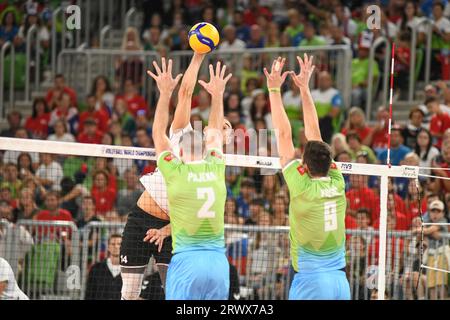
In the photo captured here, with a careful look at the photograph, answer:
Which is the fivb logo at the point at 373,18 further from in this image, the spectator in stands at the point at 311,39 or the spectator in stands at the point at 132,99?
the spectator in stands at the point at 132,99

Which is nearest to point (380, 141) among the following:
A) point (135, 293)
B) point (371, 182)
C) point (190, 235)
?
point (371, 182)

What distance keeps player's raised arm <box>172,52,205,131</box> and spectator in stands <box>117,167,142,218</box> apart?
6567 mm

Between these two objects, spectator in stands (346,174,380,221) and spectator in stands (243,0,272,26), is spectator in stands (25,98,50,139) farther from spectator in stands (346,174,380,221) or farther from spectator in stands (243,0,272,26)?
spectator in stands (346,174,380,221)

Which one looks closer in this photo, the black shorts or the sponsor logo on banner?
the black shorts

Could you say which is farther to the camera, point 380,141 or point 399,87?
point 399,87

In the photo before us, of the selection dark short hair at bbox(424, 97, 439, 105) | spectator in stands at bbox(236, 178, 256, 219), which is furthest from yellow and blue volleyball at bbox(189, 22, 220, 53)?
dark short hair at bbox(424, 97, 439, 105)

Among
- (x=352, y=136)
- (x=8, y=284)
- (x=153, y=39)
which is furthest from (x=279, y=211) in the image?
(x=153, y=39)

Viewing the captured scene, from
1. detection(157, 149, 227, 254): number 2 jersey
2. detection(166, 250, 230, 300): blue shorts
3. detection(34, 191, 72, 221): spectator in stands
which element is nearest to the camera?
detection(166, 250, 230, 300): blue shorts

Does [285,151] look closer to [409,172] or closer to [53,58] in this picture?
[409,172]

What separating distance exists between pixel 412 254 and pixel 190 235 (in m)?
5.76

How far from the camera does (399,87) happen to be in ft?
71.3

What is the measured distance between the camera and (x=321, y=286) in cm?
1103

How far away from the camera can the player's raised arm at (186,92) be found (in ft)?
39.4

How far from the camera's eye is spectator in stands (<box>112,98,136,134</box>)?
22.2 meters
